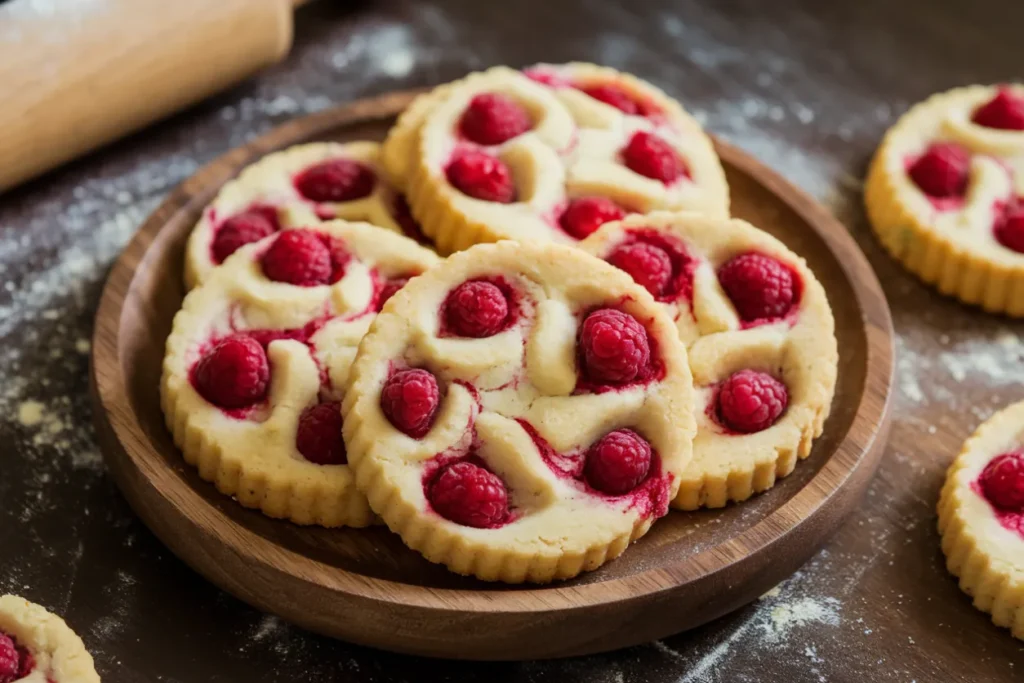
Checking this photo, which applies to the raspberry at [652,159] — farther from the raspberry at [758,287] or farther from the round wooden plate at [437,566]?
the round wooden plate at [437,566]

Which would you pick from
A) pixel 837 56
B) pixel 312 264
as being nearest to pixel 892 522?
pixel 312 264

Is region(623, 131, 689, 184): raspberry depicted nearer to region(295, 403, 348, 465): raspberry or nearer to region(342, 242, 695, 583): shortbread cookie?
region(342, 242, 695, 583): shortbread cookie

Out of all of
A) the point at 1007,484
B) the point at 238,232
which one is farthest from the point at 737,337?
the point at 238,232

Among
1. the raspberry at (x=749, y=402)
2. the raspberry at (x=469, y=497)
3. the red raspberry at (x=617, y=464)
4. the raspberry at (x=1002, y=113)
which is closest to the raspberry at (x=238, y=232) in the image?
the raspberry at (x=469, y=497)

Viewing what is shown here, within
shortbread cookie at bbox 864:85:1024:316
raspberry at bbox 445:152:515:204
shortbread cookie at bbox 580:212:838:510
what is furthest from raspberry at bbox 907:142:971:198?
raspberry at bbox 445:152:515:204

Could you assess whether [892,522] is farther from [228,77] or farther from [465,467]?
[228,77]

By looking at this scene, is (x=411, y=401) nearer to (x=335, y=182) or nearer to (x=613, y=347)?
(x=613, y=347)

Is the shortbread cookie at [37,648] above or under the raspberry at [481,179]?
under
